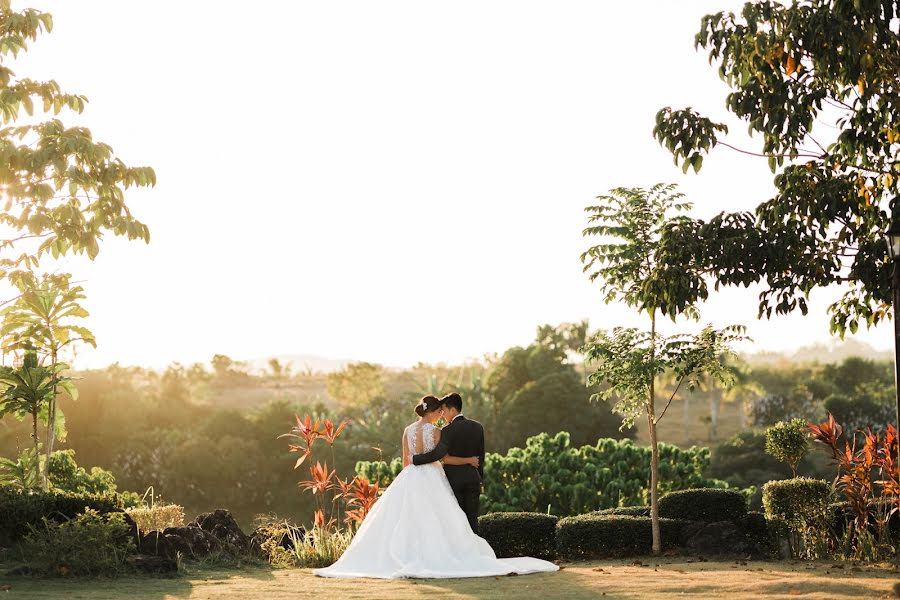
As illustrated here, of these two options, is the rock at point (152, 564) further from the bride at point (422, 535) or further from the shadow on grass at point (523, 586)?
the shadow on grass at point (523, 586)

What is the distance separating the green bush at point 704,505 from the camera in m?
14.4

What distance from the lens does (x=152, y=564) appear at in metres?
12.0

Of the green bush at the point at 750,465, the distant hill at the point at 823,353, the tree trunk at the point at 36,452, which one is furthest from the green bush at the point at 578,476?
the distant hill at the point at 823,353

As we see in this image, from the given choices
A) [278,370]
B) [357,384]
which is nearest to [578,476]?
[357,384]

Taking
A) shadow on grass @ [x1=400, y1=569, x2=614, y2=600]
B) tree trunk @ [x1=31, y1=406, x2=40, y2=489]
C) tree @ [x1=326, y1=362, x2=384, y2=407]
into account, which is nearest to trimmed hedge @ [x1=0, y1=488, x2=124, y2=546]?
tree trunk @ [x1=31, y1=406, x2=40, y2=489]

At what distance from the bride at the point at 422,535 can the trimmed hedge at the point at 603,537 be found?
2.20 m

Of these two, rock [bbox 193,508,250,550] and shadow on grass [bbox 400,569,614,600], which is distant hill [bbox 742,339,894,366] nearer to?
rock [bbox 193,508,250,550]

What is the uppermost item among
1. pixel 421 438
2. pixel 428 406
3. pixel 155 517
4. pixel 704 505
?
pixel 428 406

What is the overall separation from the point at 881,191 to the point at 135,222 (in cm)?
950

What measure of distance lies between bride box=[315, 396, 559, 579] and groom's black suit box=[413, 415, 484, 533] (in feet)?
0.36

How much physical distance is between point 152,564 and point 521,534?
5100 mm

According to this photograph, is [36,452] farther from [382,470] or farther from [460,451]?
[382,470]

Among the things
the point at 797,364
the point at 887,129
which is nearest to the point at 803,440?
the point at 887,129

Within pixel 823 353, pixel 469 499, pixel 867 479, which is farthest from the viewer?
pixel 823 353
